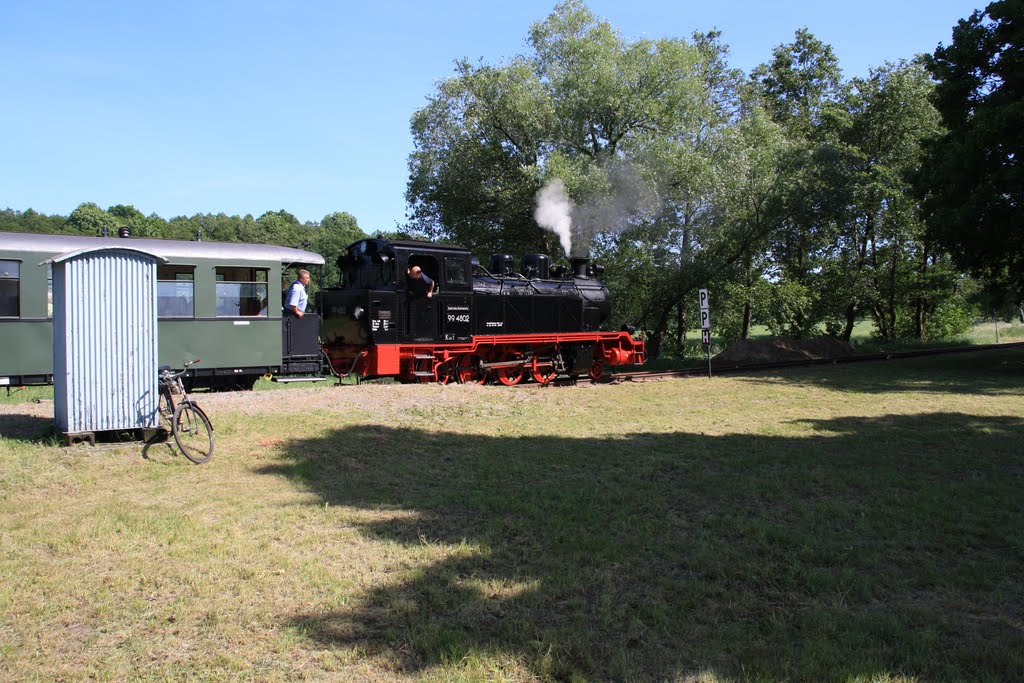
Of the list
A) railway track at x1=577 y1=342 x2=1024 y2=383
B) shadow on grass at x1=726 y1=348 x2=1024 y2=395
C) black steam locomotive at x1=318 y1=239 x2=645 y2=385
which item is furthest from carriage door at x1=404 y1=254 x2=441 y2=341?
shadow on grass at x1=726 y1=348 x2=1024 y2=395

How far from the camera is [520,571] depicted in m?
4.73

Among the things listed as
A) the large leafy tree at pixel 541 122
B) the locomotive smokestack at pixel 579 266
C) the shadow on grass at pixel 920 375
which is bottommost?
the shadow on grass at pixel 920 375

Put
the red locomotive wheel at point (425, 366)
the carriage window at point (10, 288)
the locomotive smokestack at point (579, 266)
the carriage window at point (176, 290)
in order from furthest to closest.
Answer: the locomotive smokestack at point (579, 266) < the red locomotive wheel at point (425, 366) < the carriage window at point (176, 290) < the carriage window at point (10, 288)

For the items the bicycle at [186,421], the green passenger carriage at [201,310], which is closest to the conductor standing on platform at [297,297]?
the green passenger carriage at [201,310]

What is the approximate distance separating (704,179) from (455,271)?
1208 centimetres

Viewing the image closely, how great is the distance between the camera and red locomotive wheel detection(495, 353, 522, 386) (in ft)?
52.4

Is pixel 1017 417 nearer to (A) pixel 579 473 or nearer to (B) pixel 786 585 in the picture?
(A) pixel 579 473

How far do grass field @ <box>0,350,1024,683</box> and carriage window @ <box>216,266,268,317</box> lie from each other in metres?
3.65

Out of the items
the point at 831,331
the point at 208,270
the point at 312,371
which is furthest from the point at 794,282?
the point at 208,270

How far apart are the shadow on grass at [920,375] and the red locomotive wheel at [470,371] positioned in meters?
7.10

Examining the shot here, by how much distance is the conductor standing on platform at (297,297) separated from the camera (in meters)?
13.4

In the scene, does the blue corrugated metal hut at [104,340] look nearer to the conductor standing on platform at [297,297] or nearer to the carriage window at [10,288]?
the carriage window at [10,288]

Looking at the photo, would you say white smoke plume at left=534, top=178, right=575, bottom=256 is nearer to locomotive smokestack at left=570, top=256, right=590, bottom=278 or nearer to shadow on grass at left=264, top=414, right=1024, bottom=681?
locomotive smokestack at left=570, top=256, right=590, bottom=278

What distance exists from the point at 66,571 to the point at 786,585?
4.66 metres
